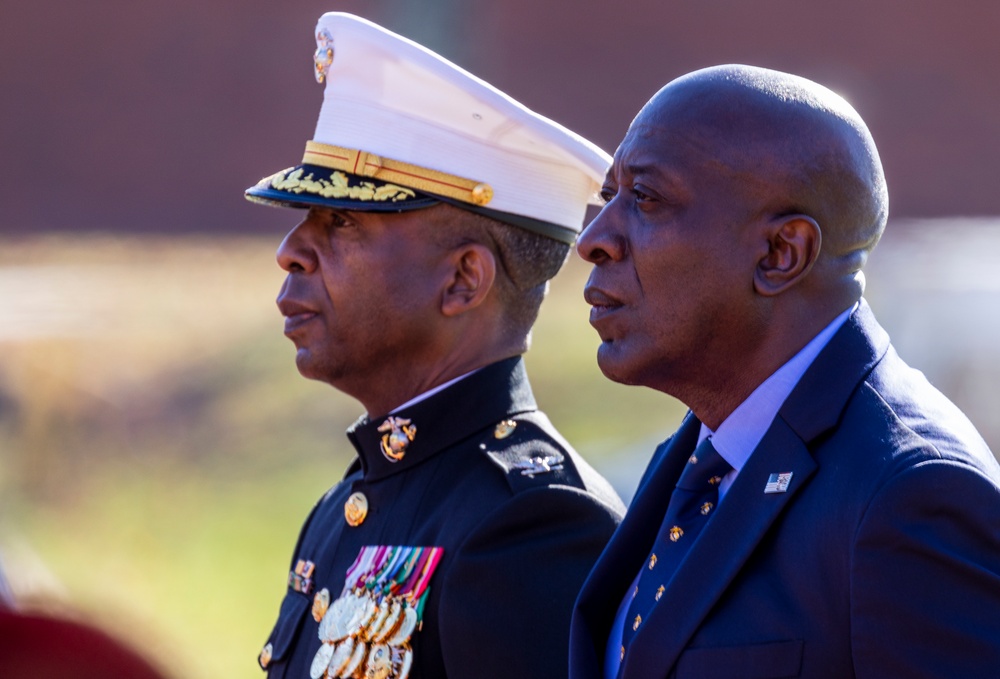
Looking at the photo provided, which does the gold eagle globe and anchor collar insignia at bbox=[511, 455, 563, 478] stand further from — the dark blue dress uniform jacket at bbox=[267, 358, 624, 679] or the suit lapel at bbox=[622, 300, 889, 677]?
the suit lapel at bbox=[622, 300, 889, 677]

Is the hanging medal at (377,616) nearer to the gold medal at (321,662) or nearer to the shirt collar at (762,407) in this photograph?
the gold medal at (321,662)

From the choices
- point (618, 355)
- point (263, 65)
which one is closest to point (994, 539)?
point (618, 355)

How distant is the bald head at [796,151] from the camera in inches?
79.4

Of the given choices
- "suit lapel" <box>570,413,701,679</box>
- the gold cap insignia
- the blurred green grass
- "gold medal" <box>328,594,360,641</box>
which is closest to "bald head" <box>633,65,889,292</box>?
"suit lapel" <box>570,413,701,679</box>

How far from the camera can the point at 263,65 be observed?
Result: 1009cm

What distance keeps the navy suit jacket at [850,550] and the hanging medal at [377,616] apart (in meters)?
0.80

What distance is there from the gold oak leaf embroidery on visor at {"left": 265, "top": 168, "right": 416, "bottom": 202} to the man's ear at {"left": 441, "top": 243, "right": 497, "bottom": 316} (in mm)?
180

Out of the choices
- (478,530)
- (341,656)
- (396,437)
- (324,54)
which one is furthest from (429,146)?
(341,656)

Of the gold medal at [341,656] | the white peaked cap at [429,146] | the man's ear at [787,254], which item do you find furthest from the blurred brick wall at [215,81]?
the man's ear at [787,254]

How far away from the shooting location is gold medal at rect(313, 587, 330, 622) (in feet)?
9.27

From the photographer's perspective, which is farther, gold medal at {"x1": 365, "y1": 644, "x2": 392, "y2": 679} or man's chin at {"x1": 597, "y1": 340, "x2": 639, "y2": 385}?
gold medal at {"x1": 365, "y1": 644, "x2": 392, "y2": 679}

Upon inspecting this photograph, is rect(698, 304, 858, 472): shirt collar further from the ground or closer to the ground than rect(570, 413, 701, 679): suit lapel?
further from the ground

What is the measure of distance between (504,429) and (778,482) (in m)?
1.12

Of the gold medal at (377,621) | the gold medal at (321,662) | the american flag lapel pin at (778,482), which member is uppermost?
the american flag lapel pin at (778,482)
